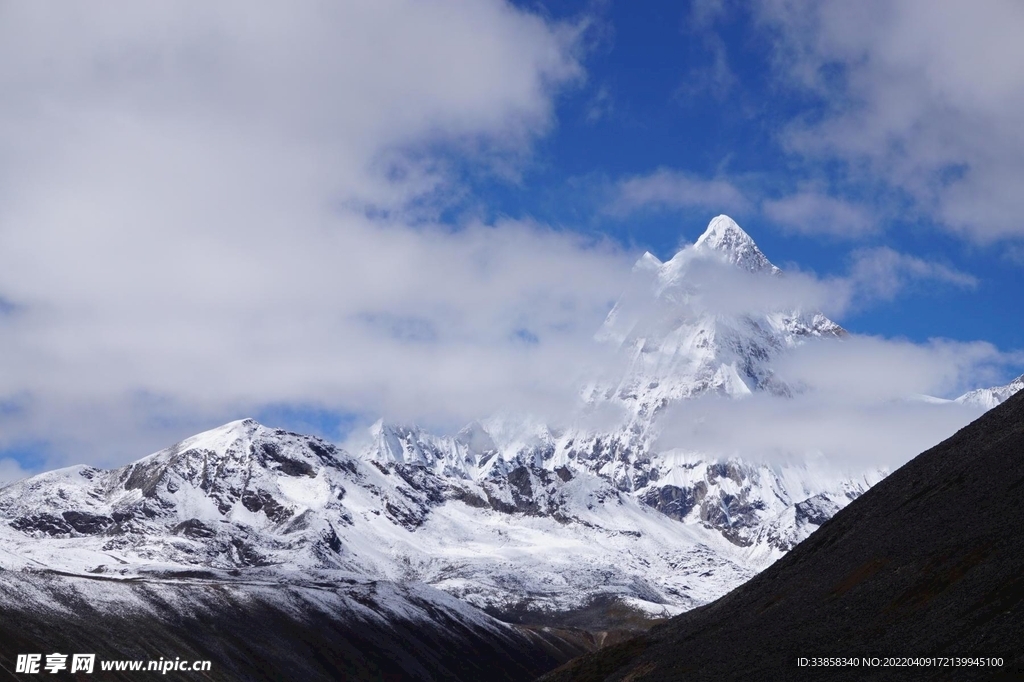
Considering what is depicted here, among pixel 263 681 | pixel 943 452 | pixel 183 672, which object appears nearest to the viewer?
pixel 943 452

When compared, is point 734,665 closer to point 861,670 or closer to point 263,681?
point 861,670

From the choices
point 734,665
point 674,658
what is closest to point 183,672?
point 674,658

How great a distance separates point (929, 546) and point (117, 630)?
134631 millimetres

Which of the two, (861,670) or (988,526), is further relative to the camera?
(988,526)

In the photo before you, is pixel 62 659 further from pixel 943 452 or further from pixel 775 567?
pixel 943 452

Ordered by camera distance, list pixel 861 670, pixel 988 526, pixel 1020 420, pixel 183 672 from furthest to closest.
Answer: pixel 183 672, pixel 1020 420, pixel 988 526, pixel 861 670

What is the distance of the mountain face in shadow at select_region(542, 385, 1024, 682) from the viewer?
87.6 metres

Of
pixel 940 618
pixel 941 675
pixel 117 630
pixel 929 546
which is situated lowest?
pixel 941 675

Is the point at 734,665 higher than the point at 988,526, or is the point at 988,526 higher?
the point at 988,526

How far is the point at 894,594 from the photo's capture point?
10312 centimetres

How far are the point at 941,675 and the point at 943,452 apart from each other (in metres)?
65.6

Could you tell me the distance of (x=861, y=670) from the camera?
292 ft

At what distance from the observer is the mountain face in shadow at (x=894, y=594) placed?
87625 mm

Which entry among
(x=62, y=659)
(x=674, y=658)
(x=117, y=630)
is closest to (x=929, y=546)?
(x=674, y=658)
